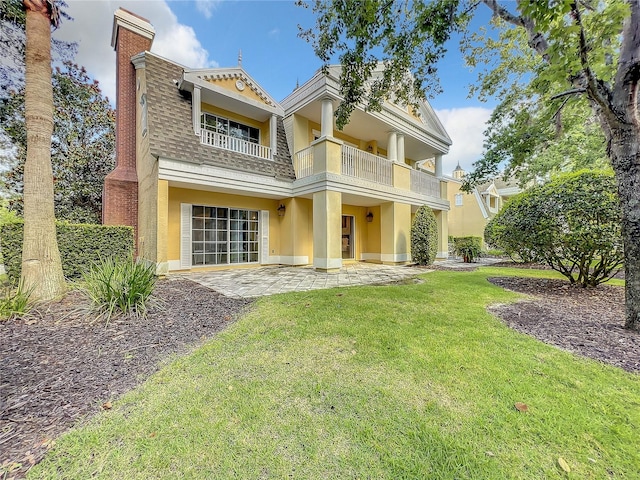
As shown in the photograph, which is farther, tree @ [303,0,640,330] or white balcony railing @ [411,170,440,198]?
white balcony railing @ [411,170,440,198]

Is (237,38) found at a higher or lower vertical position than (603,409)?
higher

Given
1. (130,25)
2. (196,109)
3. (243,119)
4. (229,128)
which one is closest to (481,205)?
(243,119)

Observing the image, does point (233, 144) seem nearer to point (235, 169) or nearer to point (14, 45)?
point (235, 169)

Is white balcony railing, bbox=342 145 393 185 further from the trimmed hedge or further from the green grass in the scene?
the green grass

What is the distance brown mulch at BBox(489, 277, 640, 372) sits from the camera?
3.21 meters

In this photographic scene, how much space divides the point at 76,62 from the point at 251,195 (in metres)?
11.6

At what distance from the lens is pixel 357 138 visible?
14.1 m

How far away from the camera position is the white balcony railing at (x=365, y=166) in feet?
34.1

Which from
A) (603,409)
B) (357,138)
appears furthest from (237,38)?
(603,409)

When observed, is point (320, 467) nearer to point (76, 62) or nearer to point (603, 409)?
point (603, 409)

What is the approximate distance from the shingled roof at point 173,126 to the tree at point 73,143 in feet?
20.9

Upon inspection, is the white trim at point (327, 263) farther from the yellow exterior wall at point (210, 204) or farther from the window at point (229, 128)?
the window at point (229, 128)

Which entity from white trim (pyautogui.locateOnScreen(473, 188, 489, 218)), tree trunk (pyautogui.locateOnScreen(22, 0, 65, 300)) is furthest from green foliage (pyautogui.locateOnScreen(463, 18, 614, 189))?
tree trunk (pyautogui.locateOnScreen(22, 0, 65, 300))

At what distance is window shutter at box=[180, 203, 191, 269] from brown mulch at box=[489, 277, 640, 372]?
8965mm
